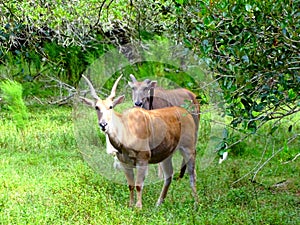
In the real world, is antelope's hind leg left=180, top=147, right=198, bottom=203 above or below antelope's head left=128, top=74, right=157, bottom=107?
below

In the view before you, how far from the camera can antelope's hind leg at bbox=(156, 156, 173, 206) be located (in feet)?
21.7

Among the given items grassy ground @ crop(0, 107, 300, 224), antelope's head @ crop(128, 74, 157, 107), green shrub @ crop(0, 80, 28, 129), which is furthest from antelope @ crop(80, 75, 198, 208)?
green shrub @ crop(0, 80, 28, 129)

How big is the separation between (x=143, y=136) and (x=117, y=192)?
2.41 ft

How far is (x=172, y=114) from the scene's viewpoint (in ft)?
22.6

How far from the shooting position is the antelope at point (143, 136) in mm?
6254

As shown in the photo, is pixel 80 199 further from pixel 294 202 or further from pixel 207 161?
pixel 207 161

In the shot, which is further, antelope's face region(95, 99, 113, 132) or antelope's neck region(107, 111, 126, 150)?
antelope's neck region(107, 111, 126, 150)

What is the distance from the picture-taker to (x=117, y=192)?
6840 mm

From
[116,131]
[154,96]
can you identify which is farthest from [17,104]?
[116,131]

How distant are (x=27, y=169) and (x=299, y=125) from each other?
4.97 metres

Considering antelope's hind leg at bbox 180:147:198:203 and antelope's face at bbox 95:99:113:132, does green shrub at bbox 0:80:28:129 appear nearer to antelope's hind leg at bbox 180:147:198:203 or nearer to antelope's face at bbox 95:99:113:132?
antelope's hind leg at bbox 180:147:198:203

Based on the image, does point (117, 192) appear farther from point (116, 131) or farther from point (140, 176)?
point (116, 131)

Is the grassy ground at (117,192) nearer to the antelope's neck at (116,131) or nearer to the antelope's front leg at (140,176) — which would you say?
the antelope's front leg at (140,176)

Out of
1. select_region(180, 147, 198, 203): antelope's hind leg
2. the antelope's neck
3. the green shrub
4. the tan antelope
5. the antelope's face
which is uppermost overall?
the antelope's face
